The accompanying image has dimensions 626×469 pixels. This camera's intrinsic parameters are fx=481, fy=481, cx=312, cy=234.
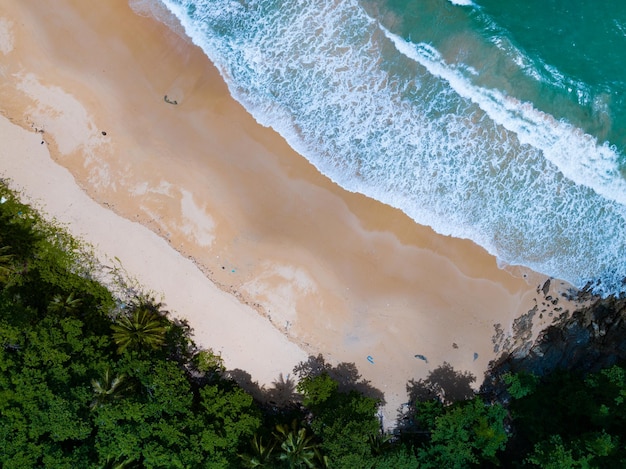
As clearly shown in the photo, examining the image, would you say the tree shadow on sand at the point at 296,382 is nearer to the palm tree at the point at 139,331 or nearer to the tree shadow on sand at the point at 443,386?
the tree shadow on sand at the point at 443,386

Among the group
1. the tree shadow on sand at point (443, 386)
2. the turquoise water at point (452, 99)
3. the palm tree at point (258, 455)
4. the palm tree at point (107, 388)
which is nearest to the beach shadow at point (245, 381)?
the palm tree at point (258, 455)

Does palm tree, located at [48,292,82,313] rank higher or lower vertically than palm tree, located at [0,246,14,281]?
lower

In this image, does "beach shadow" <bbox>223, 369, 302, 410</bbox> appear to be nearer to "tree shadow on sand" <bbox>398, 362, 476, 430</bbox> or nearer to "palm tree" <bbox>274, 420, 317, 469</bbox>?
"palm tree" <bbox>274, 420, 317, 469</bbox>

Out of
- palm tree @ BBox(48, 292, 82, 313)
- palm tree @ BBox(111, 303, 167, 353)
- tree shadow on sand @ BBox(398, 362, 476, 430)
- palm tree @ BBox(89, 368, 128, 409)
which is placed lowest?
palm tree @ BBox(89, 368, 128, 409)

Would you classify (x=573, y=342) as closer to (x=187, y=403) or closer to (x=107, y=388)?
(x=187, y=403)

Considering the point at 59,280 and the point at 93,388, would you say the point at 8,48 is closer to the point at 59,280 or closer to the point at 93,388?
the point at 59,280

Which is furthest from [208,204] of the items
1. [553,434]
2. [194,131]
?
[553,434]

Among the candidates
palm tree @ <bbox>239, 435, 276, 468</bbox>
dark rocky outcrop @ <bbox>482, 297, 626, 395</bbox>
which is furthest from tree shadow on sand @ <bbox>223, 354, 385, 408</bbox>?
dark rocky outcrop @ <bbox>482, 297, 626, 395</bbox>
